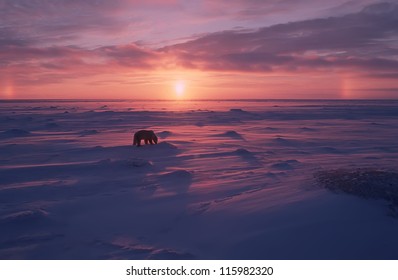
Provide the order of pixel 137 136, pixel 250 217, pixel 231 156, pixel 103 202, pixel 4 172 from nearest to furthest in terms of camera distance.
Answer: pixel 250 217 → pixel 103 202 → pixel 4 172 → pixel 231 156 → pixel 137 136

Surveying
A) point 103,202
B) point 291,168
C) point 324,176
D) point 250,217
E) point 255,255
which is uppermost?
point 291,168

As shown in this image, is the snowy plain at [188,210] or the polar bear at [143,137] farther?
the polar bear at [143,137]

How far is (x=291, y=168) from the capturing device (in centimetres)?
880

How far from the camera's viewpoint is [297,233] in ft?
15.8

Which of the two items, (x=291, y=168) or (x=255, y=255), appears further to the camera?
(x=291, y=168)

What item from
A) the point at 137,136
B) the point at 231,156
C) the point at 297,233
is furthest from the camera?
the point at 137,136

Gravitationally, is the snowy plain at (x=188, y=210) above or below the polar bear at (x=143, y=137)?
below

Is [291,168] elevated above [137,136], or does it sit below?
below

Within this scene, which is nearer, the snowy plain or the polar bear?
the snowy plain

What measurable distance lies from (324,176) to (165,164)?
4.26 meters

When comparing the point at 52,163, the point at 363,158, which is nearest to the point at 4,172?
the point at 52,163

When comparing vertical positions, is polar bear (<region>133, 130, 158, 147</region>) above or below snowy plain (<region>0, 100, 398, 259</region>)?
above

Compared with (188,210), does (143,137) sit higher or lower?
higher

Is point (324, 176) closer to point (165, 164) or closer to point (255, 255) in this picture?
point (255, 255)
